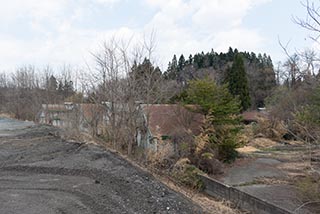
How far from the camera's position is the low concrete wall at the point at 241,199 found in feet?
33.0

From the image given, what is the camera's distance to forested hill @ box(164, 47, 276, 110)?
48.9 meters

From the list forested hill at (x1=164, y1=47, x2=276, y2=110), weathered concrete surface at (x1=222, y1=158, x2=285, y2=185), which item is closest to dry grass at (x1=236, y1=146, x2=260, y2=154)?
weathered concrete surface at (x1=222, y1=158, x2=285, y2=185)

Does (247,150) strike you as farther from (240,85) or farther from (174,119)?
(240,85)

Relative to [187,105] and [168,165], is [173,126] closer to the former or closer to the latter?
[187,105]

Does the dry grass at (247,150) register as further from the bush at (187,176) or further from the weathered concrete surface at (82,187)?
the weathered concrete surface at (82,187)

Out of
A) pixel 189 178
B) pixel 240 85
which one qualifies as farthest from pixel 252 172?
pixel 240 85

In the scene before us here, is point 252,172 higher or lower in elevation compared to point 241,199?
lower

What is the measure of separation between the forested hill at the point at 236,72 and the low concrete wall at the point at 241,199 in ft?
71.2

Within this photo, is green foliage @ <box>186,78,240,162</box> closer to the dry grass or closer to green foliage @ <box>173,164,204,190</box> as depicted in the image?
the dry grass

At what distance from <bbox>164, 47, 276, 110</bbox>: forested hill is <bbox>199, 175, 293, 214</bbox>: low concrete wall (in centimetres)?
2170

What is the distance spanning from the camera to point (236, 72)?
49.2 metres

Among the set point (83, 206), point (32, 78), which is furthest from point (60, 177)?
point (32, 78)

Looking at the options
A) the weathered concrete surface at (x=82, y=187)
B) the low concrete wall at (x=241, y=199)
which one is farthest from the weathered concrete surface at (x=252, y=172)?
the weathered concrete surface at (x=82, y=187)

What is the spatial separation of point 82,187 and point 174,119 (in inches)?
645
